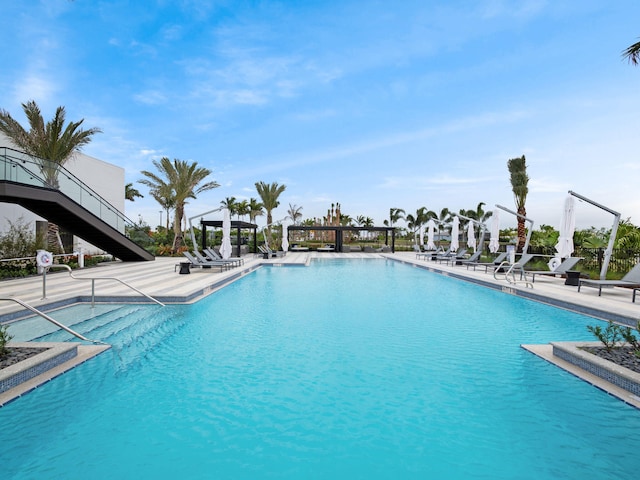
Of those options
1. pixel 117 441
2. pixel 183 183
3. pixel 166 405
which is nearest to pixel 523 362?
pixel 166 405

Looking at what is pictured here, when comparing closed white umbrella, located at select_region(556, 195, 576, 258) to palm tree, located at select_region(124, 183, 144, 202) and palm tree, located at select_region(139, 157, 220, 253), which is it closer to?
palm tree, located at select_region(139, 157, 220, 253)

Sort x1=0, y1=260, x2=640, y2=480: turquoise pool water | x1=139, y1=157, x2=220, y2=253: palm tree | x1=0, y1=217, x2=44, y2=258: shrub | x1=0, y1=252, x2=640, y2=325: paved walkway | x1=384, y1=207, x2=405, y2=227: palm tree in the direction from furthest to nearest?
x1=384, y1=207, x2=405, y2=227: palm tree → x1=139, y1=157, x2=220, y2=253: palm tree → x1=0, y1=217, x2=44, y2=258: shrub → x1=0, y1=252, x2=640, y2=325: paved walkway → x1=0, y1=260, x2=640, y2=480: turquoise pool water

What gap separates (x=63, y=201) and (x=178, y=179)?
39.4ft

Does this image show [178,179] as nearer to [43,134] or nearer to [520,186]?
[43,134]

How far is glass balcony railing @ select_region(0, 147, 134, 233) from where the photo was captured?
35.5 feet

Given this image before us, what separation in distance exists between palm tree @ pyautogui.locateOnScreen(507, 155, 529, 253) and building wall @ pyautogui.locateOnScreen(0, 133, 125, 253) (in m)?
25.4

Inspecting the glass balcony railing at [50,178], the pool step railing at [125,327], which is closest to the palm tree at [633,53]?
the pool step railing at [125,327]

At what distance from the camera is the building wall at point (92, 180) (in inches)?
632

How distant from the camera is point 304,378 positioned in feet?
13.6

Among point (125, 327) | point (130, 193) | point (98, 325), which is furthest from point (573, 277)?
point (130, 193)

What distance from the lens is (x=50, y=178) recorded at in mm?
12305

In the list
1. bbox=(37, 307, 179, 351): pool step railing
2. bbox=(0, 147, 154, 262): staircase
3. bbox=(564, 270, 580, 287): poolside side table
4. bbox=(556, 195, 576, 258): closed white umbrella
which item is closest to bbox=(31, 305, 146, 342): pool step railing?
bbox=(37, 307, 179, 351): pool step railing

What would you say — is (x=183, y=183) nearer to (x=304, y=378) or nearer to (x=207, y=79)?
(x=207, y=79)

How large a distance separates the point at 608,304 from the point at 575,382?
4995mm
